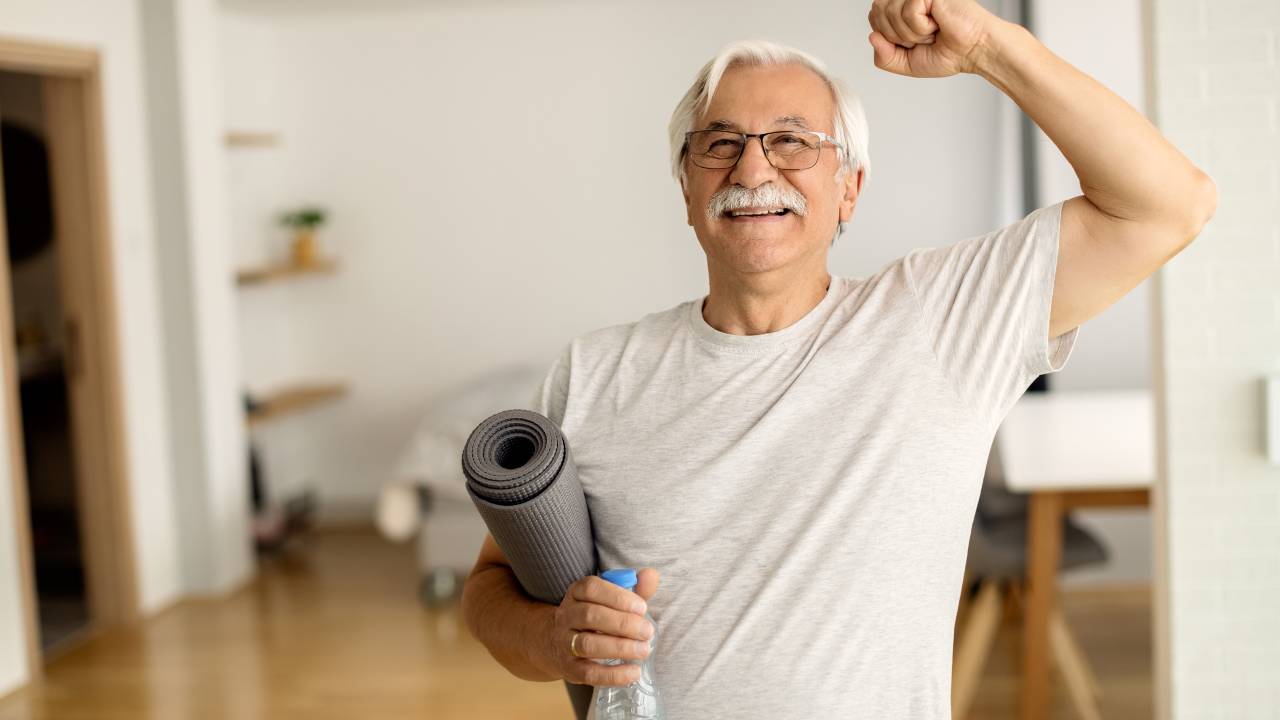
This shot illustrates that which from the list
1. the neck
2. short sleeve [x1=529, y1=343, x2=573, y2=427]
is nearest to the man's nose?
the neck

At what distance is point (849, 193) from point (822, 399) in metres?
0.31

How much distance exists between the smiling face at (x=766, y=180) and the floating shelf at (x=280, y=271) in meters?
4.28

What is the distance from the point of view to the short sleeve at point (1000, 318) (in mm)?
1363

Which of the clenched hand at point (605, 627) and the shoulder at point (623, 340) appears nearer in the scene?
the clenched hand at point (605, 627)

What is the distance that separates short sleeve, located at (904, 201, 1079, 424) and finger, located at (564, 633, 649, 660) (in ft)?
1.54

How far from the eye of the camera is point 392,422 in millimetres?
6238

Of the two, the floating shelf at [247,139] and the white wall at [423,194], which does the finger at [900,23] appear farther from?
the floating shelf at [247,139]

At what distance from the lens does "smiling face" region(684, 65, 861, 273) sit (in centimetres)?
142

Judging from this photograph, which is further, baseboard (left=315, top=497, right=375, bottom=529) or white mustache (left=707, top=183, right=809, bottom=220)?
baseboard (left=315, top=497, right=375, bottom=529)

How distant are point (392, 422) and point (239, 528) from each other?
48.5 inches

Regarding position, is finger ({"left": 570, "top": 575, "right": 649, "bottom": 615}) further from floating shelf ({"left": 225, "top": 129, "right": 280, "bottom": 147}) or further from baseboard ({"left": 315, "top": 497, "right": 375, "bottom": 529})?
baseboard ({"left": 315, "top": 497, "right": 375, "bottom": 529})

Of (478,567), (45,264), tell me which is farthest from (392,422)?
(478,567)

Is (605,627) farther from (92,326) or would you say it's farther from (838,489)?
(92,326)

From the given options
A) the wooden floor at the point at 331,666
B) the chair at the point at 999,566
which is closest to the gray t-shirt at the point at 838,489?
the chair at the point at 999,566
